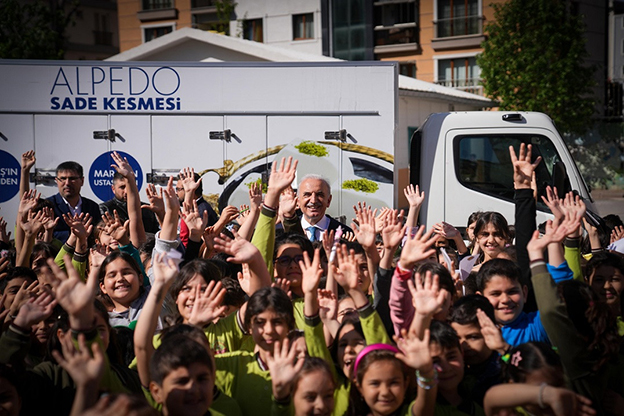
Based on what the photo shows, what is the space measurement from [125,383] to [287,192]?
2.98 metres

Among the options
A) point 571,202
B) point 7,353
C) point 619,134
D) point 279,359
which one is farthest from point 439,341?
point 619,134

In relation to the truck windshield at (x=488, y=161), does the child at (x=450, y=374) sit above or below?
below

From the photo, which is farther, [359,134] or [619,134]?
[619,134]

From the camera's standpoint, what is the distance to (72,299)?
9.37ft

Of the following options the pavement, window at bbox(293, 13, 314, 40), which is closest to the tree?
the pavement

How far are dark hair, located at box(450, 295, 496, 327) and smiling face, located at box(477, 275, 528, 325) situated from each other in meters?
0.19

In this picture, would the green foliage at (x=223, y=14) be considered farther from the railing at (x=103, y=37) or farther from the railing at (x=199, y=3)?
the railing at (x=103, y=37)

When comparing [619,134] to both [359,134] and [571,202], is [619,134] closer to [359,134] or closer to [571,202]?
[359,134]

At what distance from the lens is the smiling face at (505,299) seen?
3779 millimetres

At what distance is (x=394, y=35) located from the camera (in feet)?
104

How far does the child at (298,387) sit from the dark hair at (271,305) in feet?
→ 1.58

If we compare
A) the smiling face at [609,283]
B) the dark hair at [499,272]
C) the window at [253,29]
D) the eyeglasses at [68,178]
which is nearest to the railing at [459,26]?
the window at [253,29]

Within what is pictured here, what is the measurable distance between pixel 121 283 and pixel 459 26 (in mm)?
28599

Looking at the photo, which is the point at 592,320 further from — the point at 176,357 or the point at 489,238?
the point at 489,238
